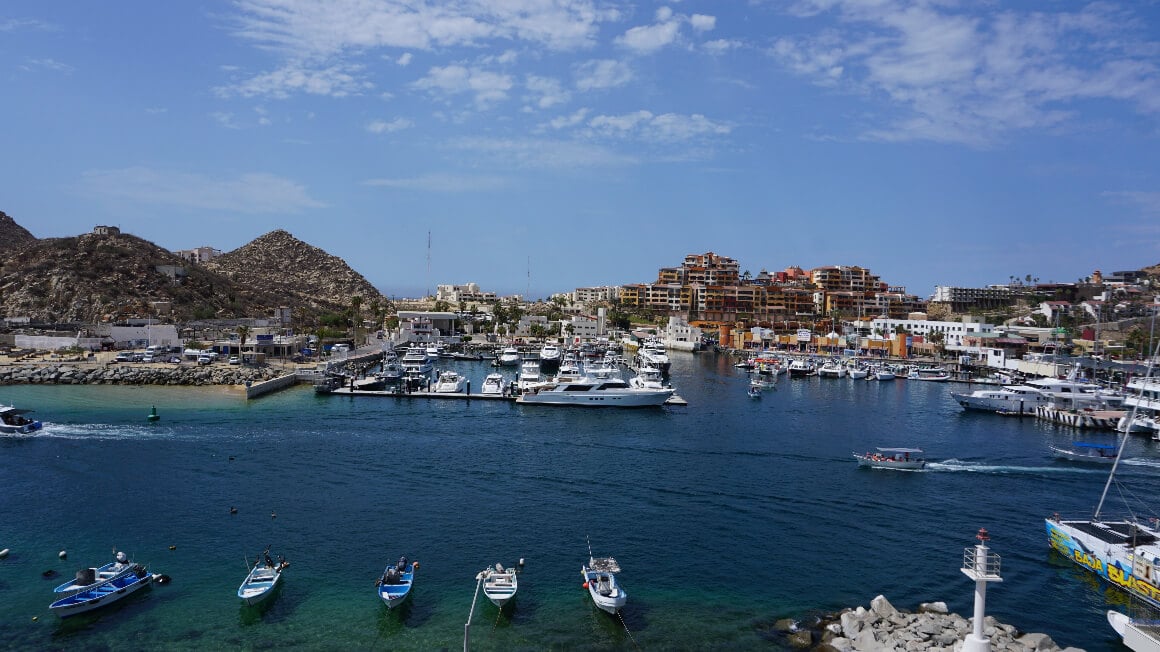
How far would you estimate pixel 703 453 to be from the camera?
38.4 meters

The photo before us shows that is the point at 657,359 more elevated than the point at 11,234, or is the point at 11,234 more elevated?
the point at 11,234

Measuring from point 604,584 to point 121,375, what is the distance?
52.7 meters

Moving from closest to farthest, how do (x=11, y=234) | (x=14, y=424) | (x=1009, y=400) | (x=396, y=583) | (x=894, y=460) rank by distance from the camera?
(x=396, y=583) → (x=894, y=460) → (x=14, y=424) → (x=1009, y=400) → (x=11, y=234)

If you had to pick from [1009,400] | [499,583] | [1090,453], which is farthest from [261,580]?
[1009,400]

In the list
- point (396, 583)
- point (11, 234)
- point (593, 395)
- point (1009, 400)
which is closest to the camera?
point (396, 583)

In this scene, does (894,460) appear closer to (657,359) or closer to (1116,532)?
(1116,532)

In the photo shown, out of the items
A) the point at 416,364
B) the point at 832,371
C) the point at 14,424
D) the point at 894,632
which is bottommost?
the point at 894,632

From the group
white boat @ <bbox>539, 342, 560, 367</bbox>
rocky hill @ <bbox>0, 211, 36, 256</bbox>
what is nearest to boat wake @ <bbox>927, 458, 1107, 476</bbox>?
white boat @ <bbox>539, 342, 560, 367</bbox>

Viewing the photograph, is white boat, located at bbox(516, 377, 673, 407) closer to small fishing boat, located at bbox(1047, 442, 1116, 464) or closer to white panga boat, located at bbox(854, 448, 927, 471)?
white panga boat, located at bbox(854, 448, 927, 471)

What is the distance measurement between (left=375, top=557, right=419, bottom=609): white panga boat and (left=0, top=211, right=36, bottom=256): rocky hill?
137 metres

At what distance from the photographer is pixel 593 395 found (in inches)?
2111

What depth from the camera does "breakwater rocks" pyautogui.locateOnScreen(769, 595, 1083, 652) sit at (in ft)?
57.0

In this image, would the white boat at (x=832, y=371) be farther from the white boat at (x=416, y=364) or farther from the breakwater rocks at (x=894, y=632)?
the breakwater rocks at (x=894, y=632)

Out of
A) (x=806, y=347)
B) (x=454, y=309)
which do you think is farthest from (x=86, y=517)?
(x=454, y=309)
